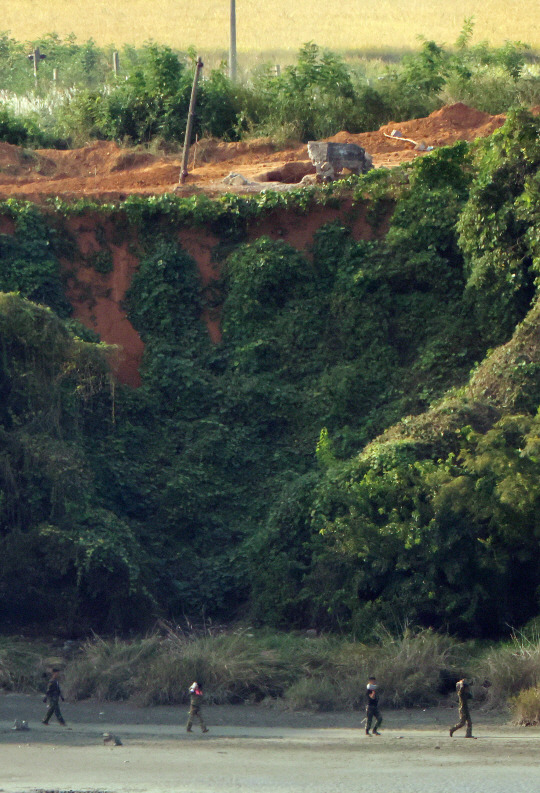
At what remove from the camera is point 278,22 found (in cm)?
5347

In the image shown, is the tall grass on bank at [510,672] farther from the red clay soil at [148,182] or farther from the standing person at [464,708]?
the red clay soil at [148,182]

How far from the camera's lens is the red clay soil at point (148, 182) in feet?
66.0

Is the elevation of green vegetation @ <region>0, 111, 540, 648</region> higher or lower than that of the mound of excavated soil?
lower

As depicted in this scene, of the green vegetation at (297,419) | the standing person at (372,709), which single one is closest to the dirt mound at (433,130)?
the green vegetation at (297,419)

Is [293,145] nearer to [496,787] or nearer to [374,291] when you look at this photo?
[374,291]

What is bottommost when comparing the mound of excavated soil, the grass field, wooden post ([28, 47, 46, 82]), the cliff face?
the cliff face

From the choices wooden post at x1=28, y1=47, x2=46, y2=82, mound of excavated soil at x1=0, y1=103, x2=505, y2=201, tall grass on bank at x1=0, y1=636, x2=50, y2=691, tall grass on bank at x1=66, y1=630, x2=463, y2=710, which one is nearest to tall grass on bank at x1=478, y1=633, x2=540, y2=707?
tall grass on bank at x1=66, y1=630, x2=463, y2=710

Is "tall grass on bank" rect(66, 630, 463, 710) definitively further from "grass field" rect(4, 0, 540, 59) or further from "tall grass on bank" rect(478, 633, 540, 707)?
"grass field" rect(4, 0, 540, 59)

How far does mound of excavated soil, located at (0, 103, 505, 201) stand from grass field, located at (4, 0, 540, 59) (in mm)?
23616

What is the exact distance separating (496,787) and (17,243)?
1296cm

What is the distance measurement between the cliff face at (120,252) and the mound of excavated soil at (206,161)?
57.5 inches

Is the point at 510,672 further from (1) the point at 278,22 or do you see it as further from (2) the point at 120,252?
(1) the point at 278,22

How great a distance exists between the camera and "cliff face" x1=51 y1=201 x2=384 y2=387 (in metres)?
20.1

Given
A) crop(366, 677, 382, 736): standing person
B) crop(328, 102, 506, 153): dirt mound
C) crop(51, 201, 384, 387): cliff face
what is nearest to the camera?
crop(366, 677, 382, 736): standing person
